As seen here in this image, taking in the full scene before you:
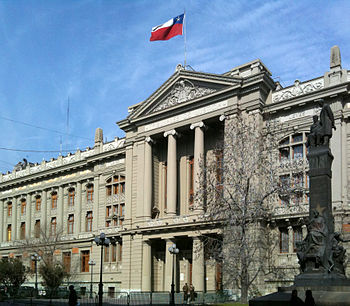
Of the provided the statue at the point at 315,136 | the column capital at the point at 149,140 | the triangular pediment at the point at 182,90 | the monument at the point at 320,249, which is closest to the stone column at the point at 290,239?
the triangular pediment at the point at 182,90

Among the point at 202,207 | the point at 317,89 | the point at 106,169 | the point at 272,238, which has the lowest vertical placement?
the point at 272,238

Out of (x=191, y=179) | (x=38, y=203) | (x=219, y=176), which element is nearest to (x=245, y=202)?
(x=219, y=176)

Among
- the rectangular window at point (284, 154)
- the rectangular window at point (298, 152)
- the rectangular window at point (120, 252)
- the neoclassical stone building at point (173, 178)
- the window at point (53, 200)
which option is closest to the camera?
the neoclassical stone building at point (173, 178)

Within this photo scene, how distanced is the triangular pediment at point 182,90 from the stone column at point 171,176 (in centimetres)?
288

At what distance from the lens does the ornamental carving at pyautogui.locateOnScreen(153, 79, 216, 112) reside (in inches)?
1735

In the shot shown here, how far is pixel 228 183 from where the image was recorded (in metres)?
34.3

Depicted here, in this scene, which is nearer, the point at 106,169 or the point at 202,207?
the point at 202,207

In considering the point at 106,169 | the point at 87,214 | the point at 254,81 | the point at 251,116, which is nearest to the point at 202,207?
the point at 251,116

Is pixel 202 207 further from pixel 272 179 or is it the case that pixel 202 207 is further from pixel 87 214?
pixel 87 214

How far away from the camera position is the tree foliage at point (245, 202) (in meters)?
31.2

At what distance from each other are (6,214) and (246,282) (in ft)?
161

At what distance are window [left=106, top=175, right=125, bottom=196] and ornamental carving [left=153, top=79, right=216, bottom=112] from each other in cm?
959

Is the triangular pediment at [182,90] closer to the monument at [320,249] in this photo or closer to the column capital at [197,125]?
the column capital at [197,125]

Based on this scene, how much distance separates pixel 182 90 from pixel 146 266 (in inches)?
651
